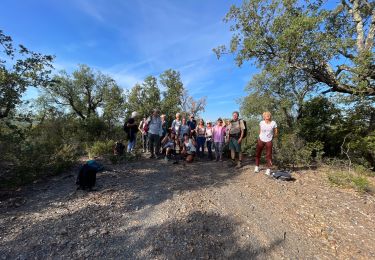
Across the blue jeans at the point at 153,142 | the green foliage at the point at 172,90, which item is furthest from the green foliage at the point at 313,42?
the green foliage at the point at 172,90

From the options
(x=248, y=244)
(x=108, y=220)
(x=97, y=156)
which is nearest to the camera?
(x=248, y=244)

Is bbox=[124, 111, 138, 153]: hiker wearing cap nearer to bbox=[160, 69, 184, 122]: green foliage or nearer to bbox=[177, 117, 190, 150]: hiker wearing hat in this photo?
bbox=[177, 117, 190, 150]: hiker wearing hat

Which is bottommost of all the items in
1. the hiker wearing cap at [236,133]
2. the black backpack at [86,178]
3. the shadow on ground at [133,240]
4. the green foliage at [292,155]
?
the shadow on ground at [133,240]

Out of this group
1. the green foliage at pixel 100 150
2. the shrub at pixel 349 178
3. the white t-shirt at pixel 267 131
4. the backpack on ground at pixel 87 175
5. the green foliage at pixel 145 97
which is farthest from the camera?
the green foliage at pixel 145 97

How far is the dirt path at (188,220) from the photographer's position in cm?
357

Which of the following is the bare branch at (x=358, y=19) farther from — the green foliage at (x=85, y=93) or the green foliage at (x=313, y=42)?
the green foliage at (x=85, y=93)

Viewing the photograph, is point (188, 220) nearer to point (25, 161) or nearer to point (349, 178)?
point (349, 178)

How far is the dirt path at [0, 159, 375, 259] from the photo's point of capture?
3.57 meters

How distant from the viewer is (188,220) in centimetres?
444

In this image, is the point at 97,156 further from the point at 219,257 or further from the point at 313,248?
the point at 313,248

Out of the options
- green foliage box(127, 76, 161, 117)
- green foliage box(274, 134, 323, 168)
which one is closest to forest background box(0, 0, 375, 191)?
green foliage box(274, 134, 323, 168)

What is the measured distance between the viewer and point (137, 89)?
2638 centimetres

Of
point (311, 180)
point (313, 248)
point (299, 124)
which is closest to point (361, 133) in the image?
point (299, 124)

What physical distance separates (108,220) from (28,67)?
5.57 meters
